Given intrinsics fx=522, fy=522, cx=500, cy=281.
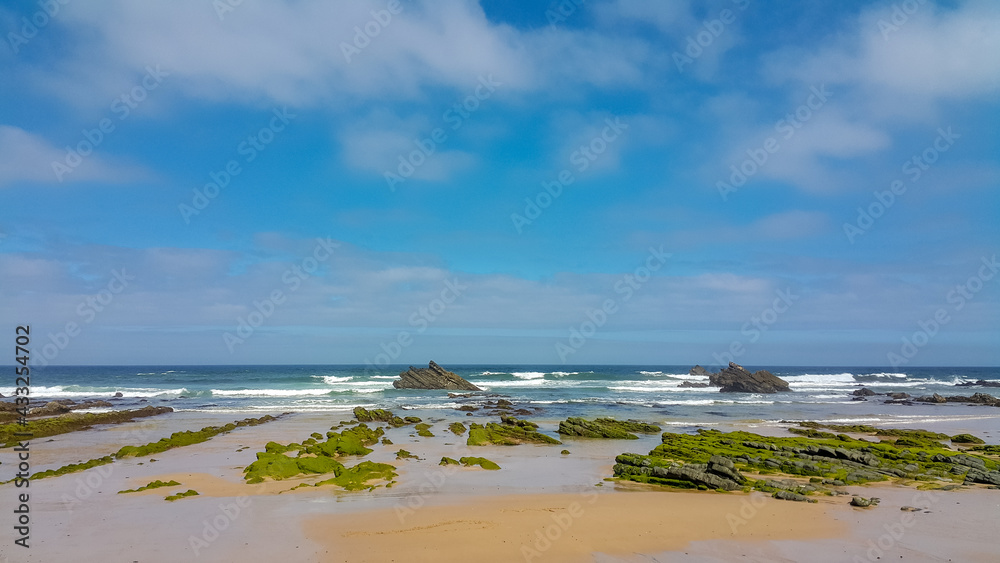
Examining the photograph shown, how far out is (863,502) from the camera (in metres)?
13.4

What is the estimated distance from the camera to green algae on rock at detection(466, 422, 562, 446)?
25312 mm

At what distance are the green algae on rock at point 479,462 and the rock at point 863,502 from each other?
1080cm

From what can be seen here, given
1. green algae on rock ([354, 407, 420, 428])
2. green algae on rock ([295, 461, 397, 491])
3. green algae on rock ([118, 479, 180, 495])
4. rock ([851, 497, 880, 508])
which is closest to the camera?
rock ([851, 497, 880, 508])

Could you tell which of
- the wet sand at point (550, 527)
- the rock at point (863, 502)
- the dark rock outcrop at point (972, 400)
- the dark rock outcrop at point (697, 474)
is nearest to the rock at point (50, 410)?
the wet sand at point (550, 527)

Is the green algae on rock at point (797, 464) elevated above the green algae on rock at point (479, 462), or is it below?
above

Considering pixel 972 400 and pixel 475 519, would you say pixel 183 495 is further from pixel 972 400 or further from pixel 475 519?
pixel 972 400

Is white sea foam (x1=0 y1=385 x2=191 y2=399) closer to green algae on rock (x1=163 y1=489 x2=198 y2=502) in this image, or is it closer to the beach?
the beach

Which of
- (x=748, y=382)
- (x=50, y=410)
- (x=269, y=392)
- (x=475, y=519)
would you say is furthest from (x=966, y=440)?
(x=269, y=392)

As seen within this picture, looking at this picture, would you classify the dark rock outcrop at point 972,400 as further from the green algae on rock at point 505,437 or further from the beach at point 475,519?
the green algae on rock at point 505,437

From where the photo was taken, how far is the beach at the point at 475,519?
10141mm

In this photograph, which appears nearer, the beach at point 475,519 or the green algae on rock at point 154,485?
the beach at point 475,519

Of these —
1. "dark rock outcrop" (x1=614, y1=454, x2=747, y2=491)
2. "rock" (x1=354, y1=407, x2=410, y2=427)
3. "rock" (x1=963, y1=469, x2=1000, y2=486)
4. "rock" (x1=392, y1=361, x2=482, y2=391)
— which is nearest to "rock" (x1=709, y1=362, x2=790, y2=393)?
"rock" (x1=392, y1=361, x2=482, y2=391)

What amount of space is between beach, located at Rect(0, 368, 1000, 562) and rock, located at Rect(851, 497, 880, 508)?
21 cm

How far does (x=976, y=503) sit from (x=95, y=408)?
180ft
